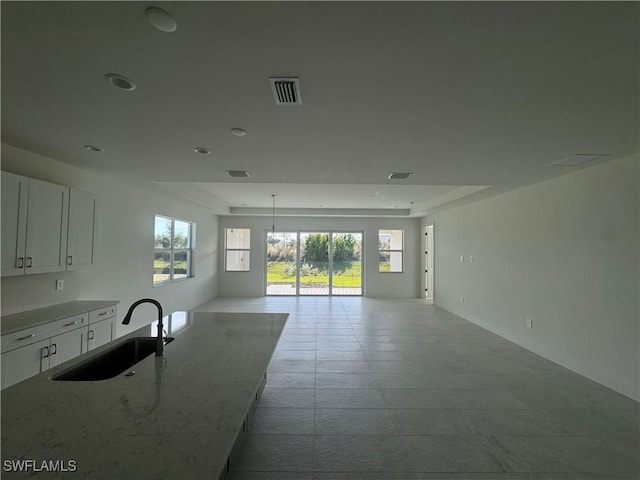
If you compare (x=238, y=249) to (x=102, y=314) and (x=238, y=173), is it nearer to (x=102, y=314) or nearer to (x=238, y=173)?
(x=238, y=173)

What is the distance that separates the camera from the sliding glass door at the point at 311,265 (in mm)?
9266

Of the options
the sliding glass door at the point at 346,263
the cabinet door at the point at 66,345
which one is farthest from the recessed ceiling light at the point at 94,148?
the sliding glass door at the point at 346,263

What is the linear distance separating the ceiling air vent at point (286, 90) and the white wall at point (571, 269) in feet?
11.5

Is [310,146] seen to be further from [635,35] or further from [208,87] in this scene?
[635,35]

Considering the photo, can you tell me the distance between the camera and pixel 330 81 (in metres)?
1.77

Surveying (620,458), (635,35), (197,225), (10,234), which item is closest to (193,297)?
(197,225)

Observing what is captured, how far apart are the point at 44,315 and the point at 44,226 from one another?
0.89 metres

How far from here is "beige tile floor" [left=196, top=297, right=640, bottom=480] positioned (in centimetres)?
208

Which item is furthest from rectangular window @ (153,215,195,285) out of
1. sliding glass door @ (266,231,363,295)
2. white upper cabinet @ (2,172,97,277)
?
sliding glass door @ (266,231,363,295)

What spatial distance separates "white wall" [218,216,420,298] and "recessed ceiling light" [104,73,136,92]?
24.1ft

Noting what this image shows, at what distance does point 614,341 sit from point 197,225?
7.81 metres

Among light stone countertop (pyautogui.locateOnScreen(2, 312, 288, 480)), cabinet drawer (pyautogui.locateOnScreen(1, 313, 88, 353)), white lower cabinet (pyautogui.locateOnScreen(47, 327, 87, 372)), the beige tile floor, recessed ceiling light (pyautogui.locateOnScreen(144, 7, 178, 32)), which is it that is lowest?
the beige tile floor

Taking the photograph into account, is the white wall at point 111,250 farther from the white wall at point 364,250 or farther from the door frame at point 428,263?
the door frame at point 428,263

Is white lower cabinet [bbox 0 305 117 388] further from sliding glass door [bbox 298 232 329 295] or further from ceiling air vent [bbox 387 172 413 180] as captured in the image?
sliding glass door [bbox 298 232 329 295]
